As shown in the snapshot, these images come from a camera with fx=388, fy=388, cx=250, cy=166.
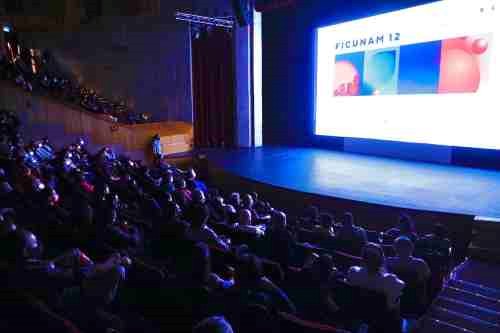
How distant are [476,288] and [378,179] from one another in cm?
309

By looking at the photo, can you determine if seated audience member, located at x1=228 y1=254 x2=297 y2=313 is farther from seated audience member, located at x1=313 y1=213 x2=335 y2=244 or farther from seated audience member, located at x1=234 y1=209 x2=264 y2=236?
seated audience member, located at x1=313 y1=213 x2=335 y2=244

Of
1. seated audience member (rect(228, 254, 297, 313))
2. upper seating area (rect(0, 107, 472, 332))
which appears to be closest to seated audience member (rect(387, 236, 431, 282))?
upper seating area (rect(0, 107, 472, 332))

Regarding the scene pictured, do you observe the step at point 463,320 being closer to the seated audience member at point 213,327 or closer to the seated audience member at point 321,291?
the seated audience member at point 321,291

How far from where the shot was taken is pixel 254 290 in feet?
7.31

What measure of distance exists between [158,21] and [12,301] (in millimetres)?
10800

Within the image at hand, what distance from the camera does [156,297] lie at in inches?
86.1

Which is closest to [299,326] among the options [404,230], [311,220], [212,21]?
[404,230]

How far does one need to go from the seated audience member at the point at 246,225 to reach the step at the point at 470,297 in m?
1.56

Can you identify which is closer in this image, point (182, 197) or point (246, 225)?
point (246, 225)

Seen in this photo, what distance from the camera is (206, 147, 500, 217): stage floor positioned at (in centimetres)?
475

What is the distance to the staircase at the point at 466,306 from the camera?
262 centimetres

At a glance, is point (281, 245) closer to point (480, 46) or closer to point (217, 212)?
point (217, 212)

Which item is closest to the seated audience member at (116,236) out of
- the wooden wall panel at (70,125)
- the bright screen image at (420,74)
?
the bright screen image at (420,74)

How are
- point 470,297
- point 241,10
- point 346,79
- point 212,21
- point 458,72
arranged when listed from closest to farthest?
point 470,297 → point 458,72 → point 241,10 → point 346,79 → point 212,21
